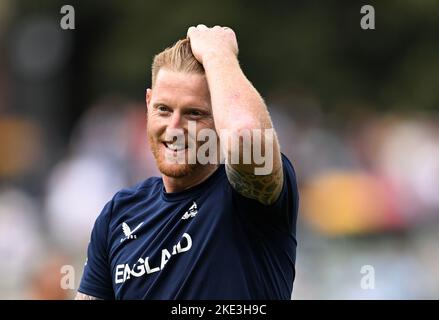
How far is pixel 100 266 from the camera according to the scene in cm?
536

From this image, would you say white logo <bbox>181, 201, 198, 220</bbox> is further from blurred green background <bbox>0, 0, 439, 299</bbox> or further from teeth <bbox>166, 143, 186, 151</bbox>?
blurred green background <bbox>0, 0, 439, 299</bbox>

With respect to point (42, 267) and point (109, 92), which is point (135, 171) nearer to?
point (42, 267)

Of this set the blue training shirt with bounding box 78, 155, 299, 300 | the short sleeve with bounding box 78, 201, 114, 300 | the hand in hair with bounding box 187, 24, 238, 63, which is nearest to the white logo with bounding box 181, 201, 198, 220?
the blue training shirt with bounding box 78, 155, 299, 300

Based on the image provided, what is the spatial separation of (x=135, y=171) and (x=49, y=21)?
32.2 ft

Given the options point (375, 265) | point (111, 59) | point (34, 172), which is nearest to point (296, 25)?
point (111, 59)

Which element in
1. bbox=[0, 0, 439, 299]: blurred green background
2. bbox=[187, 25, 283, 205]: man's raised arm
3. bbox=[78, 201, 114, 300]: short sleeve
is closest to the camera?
bbox=[187, 25, 283, 205]: man's raised arm

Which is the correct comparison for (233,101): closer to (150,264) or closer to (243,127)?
(243,127)

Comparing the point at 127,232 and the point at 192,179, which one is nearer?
the point at 192,179

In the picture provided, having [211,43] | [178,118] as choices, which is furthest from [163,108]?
[211,43]

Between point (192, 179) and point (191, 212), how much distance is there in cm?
16

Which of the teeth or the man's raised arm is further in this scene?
the teeth

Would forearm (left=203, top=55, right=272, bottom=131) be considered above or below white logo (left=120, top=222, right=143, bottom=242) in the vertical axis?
above

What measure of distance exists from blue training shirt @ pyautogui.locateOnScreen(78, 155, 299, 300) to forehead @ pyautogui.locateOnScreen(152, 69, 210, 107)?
1.15 ft

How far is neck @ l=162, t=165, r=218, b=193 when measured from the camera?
5055 mm
